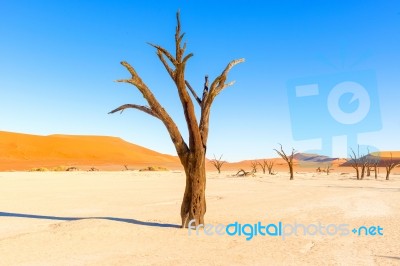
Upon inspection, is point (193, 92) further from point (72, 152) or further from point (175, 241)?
point (72, 152)

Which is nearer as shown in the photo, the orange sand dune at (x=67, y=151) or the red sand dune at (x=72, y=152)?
the red sand dune at (x=72, y=152)

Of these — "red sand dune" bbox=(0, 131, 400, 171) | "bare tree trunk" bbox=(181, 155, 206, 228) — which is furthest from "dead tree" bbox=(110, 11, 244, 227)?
"red sand dune" bbox=(0, 131, 400, 171)

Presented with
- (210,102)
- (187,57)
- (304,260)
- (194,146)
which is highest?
(187,57)

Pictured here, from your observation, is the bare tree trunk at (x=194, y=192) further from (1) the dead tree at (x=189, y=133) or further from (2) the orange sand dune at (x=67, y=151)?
(2) the orange sand dune at (x=67, y=151)

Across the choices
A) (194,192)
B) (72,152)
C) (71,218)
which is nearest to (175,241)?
(194,192)

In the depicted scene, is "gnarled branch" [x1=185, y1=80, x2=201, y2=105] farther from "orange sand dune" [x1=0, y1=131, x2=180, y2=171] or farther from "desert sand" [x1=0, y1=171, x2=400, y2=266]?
"orange sand dune" [x1=0, y1=131, x2=180, y2=171]

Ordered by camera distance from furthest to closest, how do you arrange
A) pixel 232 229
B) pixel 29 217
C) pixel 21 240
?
pixel 29 217, pixel 232 229, pixel 21 240

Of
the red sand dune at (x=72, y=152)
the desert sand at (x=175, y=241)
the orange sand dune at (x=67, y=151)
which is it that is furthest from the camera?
the orange sand dune at (x=67, y=151)

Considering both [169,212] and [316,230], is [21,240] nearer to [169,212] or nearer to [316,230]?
[169,212]

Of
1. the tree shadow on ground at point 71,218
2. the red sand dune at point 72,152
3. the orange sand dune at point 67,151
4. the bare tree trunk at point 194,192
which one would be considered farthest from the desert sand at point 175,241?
the orange sand dune at point 67,151

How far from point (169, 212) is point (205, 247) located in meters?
4.73

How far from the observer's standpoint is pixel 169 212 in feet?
36.5

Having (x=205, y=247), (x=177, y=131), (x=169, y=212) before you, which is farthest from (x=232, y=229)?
(x=169, y=212)

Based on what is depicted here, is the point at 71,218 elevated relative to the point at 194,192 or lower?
lower
